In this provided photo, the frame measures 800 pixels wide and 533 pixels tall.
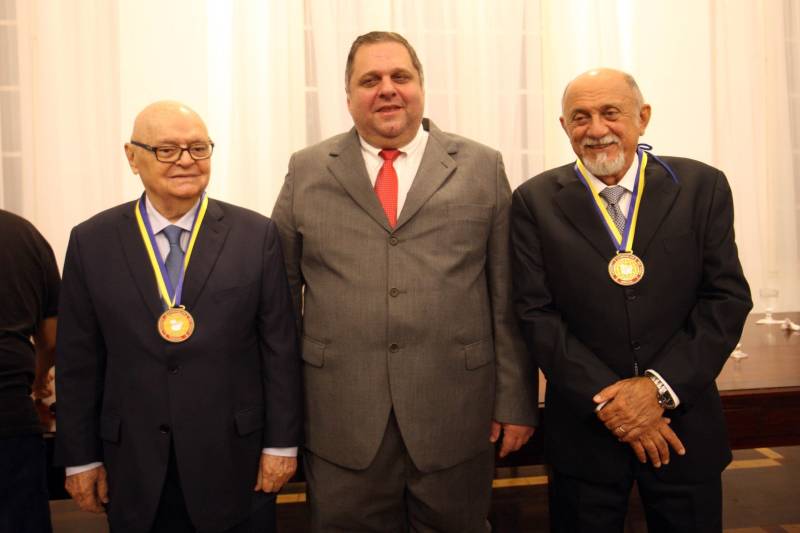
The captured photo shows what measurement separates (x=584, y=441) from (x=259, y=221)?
1.01m

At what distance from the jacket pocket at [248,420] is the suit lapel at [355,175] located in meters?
0.58

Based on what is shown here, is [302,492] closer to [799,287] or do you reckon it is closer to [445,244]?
[445,244]

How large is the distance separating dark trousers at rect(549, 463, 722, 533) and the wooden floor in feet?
3.79

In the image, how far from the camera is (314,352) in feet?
6.33

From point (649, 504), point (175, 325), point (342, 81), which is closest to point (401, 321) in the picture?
point (175, 325)

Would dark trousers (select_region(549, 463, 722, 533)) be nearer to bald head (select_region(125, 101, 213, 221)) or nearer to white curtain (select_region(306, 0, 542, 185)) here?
bald head (select_region(125, 101, 213, 221))

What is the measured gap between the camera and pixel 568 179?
6.30 ft


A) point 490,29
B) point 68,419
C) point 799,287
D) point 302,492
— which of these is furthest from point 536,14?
point 68,419

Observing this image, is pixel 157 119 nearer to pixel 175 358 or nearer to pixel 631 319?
pixel 175 358

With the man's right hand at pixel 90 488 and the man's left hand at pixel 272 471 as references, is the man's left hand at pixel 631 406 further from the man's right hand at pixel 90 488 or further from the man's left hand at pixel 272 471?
the man's right hand at pixel 90 488

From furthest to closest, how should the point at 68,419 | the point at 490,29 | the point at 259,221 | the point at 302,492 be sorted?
the point at 490,29
the point at 302,492
the point at 259,221
the point at 68,419

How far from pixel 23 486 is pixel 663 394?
1.66 metres

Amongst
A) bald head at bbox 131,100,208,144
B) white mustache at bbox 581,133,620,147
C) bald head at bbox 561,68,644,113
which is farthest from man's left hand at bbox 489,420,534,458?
bald head at bbox 131,100,208,144

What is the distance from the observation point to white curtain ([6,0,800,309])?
13.1 feet
